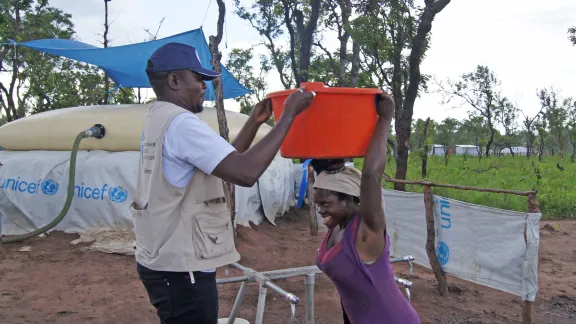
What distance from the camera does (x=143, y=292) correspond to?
184 inches

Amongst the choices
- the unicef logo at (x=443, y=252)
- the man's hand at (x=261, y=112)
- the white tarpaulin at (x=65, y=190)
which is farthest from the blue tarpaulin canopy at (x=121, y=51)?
the man's hand at (x=261, y=112)

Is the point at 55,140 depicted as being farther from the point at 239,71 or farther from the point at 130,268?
the point at 239,71

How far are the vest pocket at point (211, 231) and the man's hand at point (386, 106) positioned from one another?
62cm

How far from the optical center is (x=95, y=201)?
6.41m

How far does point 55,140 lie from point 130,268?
270 cm

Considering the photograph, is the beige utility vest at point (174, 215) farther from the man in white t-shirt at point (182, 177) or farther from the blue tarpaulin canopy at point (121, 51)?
the blue tarpaulin canopy at point (121, 51)

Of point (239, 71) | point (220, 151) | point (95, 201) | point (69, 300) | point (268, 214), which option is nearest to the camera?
point (220, 151)

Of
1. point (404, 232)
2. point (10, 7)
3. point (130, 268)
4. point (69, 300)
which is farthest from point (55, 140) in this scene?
point (10, 7)

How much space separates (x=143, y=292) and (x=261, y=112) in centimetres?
341

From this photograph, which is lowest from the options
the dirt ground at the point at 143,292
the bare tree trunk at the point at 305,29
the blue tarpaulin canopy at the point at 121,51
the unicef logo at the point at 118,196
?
the dirt ground at the point at 143,292

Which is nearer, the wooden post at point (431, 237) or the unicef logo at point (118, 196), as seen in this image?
the wooden post at point (431, 237)

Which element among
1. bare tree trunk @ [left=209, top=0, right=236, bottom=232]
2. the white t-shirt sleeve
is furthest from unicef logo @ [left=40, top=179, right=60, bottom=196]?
the white t-shirt sleeve

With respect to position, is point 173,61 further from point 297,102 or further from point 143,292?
point 143,292

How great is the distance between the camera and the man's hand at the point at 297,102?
1464 millimetres
